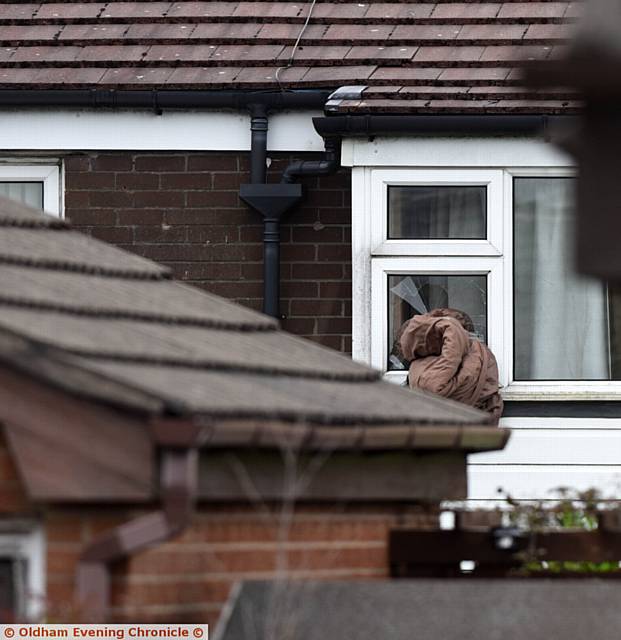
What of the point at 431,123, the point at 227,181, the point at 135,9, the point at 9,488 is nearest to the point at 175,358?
the point at 9,488

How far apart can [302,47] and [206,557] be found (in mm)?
5866

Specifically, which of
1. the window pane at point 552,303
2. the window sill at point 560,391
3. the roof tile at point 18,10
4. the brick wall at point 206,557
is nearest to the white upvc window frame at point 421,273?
the window pane at point 552,303

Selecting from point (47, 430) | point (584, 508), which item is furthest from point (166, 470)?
point (584, 508)

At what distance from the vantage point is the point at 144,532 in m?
3.53

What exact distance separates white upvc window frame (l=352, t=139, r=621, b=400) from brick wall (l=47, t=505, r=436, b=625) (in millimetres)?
4737

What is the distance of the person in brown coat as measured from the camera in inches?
332

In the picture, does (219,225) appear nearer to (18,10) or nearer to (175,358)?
(18,10)

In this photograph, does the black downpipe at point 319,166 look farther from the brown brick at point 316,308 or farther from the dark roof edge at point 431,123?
the brown brick at point 316,308

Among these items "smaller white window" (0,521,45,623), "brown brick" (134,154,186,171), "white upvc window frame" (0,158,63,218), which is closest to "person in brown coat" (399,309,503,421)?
"brown brick" (134,154,186,171)

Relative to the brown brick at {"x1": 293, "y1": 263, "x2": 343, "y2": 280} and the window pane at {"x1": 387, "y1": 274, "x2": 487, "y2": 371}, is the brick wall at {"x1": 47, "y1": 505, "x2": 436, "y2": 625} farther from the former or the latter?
the brown brick at {"x1": 293, "y1": 263, "x2": 343, "y2": 280}

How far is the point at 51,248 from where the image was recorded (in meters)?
4.55

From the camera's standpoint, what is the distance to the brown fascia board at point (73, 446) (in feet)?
11.6

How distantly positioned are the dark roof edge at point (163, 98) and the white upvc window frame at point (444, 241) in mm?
431

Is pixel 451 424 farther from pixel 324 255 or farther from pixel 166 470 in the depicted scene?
pixel 324 255
